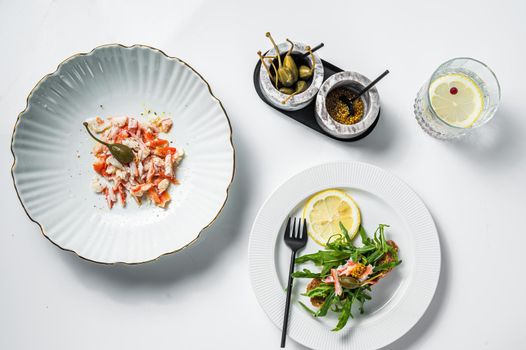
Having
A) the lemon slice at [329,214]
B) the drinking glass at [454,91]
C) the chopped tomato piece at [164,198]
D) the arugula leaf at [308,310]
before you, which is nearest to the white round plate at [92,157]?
the chopped tomato piece at [164,198]

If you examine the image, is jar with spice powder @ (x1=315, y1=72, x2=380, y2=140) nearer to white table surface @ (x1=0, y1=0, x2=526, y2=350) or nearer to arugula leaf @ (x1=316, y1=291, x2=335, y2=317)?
white table surface @ (x1=0, y1=0, x2=526, y2=350)

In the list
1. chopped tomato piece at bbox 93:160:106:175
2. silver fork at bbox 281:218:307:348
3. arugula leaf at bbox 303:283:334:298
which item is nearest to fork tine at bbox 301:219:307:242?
silver fork at bbox 281:218:307:348

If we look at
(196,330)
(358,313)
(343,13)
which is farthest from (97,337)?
(343,13)

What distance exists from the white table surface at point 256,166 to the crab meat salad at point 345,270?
20cm

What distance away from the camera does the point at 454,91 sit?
1.51m

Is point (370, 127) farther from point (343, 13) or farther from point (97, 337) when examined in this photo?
point (97, 337)

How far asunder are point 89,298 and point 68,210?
315 mm

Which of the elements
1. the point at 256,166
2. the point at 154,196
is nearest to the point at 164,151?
the point at 154,196

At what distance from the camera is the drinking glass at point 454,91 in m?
1.47

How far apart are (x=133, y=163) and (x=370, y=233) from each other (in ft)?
2.71

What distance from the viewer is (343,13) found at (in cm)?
158

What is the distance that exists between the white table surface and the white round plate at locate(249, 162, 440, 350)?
8 cm

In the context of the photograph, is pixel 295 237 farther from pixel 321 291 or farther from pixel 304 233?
pixel 321 291

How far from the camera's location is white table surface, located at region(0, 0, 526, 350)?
1.53m
